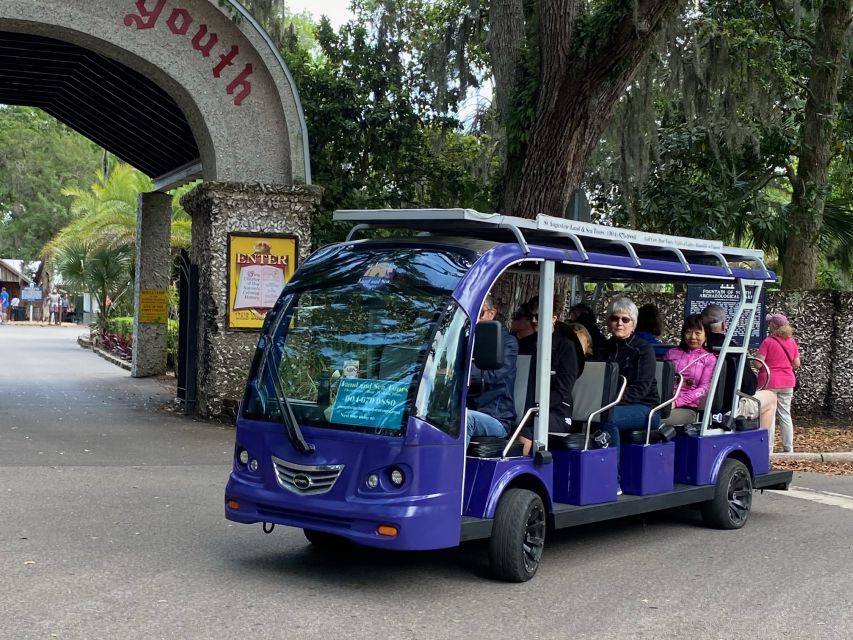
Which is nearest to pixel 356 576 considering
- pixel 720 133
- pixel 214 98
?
pixel 214 98

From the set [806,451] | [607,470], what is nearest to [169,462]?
[607,470]

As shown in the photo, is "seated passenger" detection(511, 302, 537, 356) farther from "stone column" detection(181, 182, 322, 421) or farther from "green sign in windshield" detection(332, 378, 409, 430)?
"stone column" detection(181, 182, 322, 421)

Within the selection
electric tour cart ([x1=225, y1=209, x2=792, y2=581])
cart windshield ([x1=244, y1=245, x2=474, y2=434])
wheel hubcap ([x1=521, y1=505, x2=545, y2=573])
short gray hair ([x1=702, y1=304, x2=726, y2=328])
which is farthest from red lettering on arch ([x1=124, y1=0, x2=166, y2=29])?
wheel hubcap ([x1=521, y1=505, x2=545, y2=573])

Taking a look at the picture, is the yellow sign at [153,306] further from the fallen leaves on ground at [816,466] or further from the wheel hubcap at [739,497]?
the wheel hubcap at [739,497]

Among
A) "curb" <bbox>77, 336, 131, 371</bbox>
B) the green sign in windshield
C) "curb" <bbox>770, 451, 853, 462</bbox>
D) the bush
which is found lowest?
"curb" <bbox>770, 451, 853, 462</bbox>

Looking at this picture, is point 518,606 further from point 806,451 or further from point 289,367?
point 806,451

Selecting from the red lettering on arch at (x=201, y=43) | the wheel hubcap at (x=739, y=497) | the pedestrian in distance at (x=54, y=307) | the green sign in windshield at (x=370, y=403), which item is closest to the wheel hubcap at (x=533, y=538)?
the green sign in windshield at (x=370, y=403)

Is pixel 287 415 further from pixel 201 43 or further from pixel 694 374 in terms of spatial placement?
pixel 201 43

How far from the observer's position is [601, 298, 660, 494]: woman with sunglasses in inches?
333

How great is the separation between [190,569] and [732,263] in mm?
5279

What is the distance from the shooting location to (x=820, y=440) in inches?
599

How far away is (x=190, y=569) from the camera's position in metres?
6.95

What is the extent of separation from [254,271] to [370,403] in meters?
8.20

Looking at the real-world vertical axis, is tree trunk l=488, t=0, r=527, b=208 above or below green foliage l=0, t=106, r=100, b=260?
below
